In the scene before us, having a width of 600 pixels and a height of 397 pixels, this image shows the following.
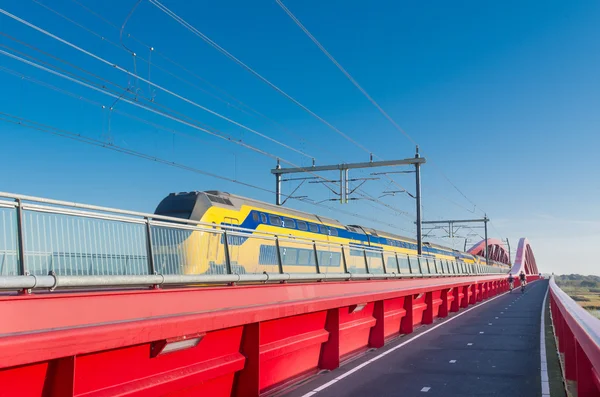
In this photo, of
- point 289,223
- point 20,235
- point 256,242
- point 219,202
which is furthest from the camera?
point 289,223

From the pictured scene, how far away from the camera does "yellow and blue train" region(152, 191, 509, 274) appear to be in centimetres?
873

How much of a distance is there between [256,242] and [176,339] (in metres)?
4.16

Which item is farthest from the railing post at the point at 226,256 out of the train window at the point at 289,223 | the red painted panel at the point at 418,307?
the train window at the point at 289,223

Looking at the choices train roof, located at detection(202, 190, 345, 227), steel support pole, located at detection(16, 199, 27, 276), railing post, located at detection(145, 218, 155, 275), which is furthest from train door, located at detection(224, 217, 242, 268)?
train roof, located at detection(202, 190, 345, 227)

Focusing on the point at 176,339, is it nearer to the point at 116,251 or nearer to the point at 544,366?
the point at 116,251

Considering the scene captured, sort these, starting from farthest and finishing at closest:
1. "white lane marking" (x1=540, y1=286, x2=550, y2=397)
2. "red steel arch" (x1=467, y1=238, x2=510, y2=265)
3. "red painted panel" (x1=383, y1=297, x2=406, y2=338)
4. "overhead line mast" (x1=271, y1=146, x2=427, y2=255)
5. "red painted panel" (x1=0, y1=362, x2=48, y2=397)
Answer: "red steel arch" (x1=467, y1=238, x2=510, y2=265) < "overhead line mast" (x1=271, y1=146, x2=427, y2=255) < "red painted panel" (x1=383, y1=297, x2=406, y2=338) < "white lane marking" (x1=540, y1=286, x2=550, y2=397) < "red painted panel" (x1=0, y1=362, x2=48, y2=397)

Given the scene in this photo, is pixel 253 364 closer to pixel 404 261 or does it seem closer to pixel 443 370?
pixel 443 370

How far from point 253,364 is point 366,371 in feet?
12.5

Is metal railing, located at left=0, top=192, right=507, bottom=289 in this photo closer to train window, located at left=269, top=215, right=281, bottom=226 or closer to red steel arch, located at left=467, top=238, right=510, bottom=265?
train window, located at left=269, top=215, right=281, bottom=226

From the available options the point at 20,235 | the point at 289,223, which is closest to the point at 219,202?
the point at 289,223

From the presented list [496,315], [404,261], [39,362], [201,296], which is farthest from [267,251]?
[496,315]

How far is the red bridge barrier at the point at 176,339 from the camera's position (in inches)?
205

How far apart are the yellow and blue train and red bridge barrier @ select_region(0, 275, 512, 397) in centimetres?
80

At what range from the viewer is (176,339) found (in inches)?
270
